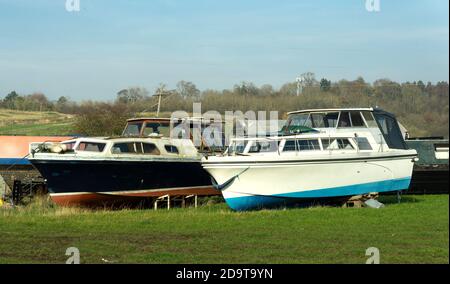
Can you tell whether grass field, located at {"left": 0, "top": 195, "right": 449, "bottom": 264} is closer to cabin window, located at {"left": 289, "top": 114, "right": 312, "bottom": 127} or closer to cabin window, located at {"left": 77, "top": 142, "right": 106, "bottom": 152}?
cabin window, located at {"left": 77, "top": 142, "right": 106, "bottom": 152}


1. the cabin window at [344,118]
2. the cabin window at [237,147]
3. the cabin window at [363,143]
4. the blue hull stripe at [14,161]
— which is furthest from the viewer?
the blue hull stripe at [14,161]

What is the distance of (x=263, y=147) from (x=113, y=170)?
4707mm

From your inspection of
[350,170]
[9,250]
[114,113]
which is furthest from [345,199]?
[114,113]

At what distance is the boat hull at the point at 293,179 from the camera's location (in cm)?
1894

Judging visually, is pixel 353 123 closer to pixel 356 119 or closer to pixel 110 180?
pixel 356 119

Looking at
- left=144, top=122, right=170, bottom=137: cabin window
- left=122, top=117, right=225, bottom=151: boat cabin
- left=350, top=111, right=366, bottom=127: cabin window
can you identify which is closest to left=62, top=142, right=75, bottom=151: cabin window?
left=122, top=117, right=225, bottom=151: boat cabin

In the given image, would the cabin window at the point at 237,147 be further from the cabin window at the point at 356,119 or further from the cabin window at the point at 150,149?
the cabin window at the point at 356,119

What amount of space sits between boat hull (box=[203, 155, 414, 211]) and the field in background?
557 inches

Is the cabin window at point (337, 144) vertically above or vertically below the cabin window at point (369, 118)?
below

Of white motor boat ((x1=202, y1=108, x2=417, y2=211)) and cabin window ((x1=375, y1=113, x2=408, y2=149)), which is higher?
cabin window ((x1=375, y1=113, x2=408, y2=149))

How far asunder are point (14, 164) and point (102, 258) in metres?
12.6

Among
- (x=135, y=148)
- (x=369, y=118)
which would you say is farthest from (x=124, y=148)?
(x=369, y=118)

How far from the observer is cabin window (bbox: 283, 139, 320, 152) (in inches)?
765

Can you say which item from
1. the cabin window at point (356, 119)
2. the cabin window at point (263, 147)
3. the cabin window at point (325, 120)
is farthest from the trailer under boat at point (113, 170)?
the cabin window at point (356, 119)
